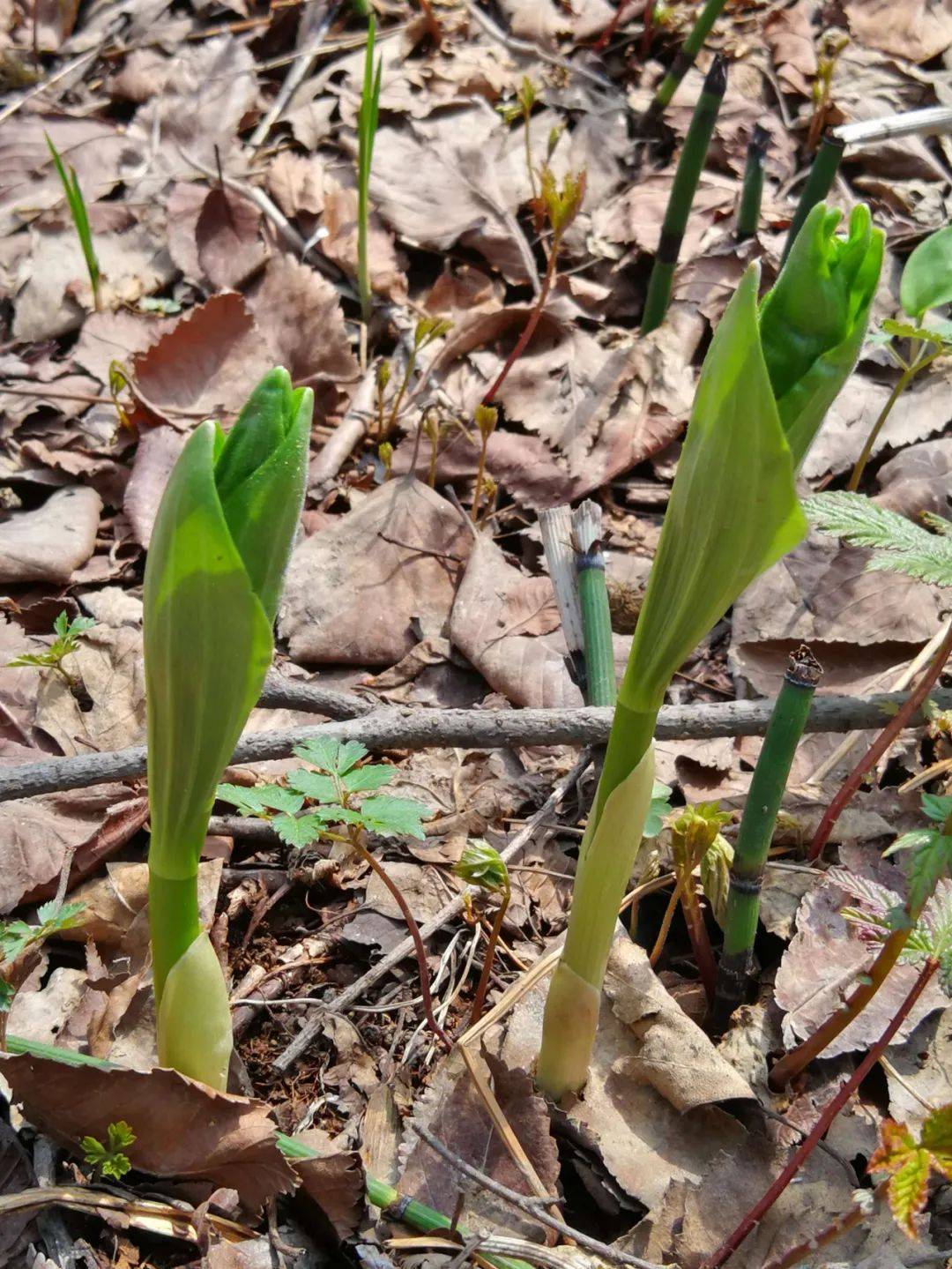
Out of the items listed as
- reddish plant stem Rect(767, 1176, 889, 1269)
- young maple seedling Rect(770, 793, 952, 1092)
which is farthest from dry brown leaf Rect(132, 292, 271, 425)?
reddish plant stem Rect(767, 1176, 889, 1269)

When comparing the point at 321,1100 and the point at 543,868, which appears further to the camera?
the point at 543,868

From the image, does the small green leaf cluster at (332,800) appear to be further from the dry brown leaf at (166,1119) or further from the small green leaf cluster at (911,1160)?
the small green leaf cluster at (911,1160)

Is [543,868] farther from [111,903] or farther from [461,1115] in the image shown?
[111,903]

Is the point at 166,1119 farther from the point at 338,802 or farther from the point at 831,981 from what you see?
the point at 831,981

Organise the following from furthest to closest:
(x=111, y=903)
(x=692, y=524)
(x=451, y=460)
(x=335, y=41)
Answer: (x=335, y=41) → (x=451, y=460) → (x=111, y=903) → (x=692, y=524)

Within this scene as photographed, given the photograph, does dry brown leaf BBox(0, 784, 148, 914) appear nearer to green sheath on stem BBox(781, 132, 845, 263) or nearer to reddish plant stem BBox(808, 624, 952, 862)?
reddish plant stem BBox(808, 624, 952, 862)

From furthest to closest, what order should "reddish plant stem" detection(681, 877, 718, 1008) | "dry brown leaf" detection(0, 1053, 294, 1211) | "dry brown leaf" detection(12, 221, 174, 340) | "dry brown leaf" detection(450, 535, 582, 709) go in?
1. "dry brown leaf" detection(12, 221, 174, 340)
2. "dry brown leaf" detection(450, 535, 582, 709)
3. "reddish plant stem" detection(681, 877, 718, 1008)
4. "dry brown leaf" detection(0, 1053, 294, 1211)

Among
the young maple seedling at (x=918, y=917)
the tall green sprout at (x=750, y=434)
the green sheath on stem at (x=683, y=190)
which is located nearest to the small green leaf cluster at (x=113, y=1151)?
the tall green sprout at (x=750, y=434)

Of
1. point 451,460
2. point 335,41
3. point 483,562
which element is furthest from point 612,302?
point 335,41
